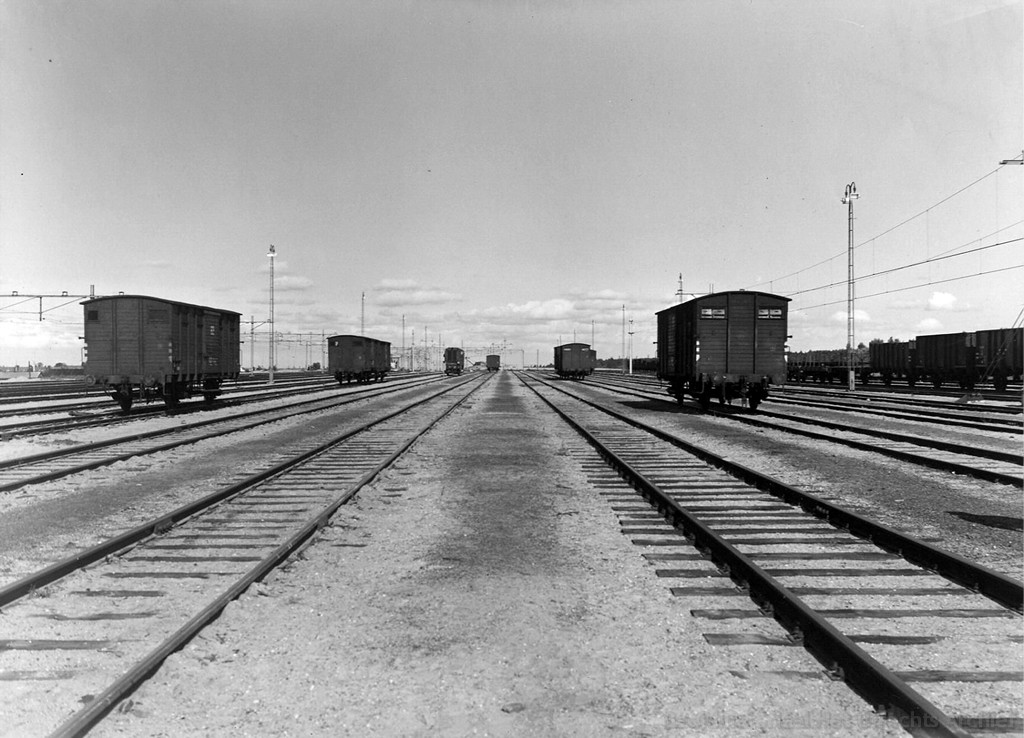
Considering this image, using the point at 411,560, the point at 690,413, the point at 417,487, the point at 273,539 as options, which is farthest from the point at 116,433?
the point at 690,413

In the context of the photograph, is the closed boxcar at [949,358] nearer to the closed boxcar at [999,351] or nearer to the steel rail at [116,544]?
the closed boxcar at [999,351]

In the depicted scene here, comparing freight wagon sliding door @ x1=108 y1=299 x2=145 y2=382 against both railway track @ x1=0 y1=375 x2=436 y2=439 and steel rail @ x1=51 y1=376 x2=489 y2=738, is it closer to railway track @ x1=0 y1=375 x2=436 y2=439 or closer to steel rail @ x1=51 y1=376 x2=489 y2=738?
railway track @ x1=0 y1=375 x2=436 y2=439

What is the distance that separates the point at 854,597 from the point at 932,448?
1064 centimetres

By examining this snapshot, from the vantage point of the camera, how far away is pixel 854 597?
191 inches

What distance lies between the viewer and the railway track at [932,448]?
10.7 metres

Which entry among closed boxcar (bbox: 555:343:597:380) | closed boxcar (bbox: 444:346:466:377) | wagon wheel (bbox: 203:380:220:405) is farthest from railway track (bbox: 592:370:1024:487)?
closed boxcar (bbox: 444:346:466:377)

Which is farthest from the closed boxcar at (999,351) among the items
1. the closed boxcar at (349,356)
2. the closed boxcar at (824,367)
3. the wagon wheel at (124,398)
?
the closed boxcar at (349,356)

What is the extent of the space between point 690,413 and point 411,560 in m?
18.9

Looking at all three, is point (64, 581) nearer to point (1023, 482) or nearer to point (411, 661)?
point (411, 661)

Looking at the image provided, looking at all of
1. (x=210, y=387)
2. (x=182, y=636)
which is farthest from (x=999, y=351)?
(x=182, y=636)

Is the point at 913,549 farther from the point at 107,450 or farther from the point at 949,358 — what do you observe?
the point at 949,358

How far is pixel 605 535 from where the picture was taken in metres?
6.77

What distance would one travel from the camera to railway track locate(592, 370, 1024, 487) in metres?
10.7

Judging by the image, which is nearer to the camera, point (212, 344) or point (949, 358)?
point (212, 344)
